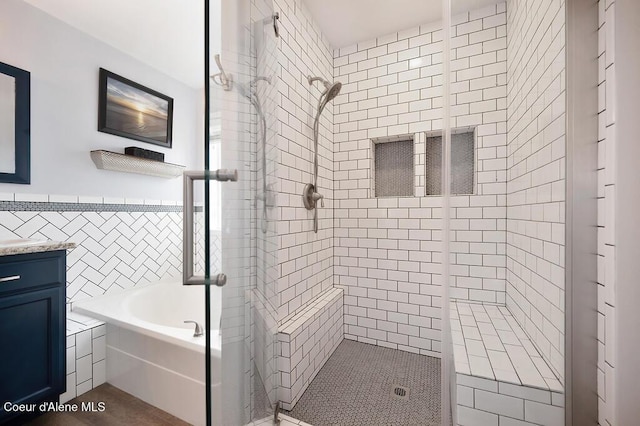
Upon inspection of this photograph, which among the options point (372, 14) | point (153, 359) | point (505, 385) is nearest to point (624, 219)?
point (505, 385)

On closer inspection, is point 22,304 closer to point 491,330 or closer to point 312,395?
point 312,395

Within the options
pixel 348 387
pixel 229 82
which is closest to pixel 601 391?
pixel 348 387

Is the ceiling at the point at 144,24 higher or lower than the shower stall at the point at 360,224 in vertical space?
higher

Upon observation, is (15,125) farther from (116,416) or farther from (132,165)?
(116,416)

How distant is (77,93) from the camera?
1.85 metres

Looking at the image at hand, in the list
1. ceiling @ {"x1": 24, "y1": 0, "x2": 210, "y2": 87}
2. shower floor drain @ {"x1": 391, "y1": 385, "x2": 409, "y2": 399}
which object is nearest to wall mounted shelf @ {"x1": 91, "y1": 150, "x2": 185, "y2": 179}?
ceiling @ {"x1": 24, "y1": 0, "x2": 210, "y2": 87}

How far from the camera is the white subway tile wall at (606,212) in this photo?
677 millimetres

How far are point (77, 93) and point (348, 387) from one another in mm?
2937

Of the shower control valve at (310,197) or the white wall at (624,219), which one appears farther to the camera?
the shower control valve at (310,197)

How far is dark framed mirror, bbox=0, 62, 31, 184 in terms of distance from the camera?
1507 millimetres

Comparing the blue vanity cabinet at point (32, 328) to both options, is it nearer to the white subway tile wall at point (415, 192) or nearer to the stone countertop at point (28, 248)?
the stone countertop at point (28, 248)

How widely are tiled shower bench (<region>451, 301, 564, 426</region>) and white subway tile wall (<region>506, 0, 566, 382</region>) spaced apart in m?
0.07

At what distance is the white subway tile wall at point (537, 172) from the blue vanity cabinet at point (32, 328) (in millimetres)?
2459

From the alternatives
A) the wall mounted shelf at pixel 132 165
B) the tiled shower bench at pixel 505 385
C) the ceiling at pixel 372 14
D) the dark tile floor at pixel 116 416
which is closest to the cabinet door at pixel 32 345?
the dark tile floor at pixel 116 416
